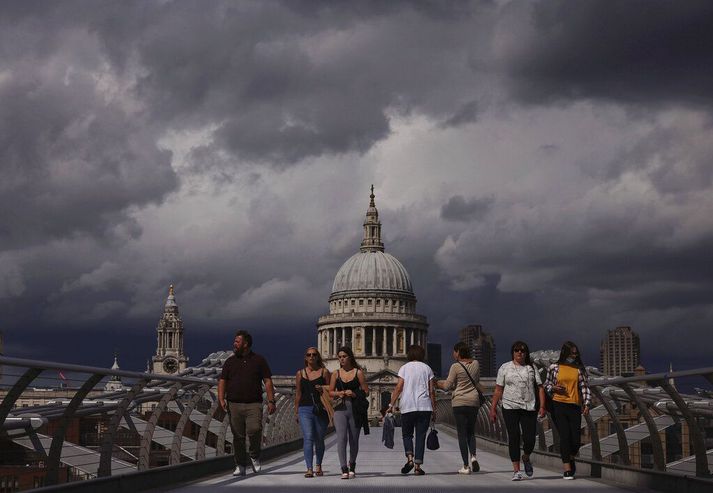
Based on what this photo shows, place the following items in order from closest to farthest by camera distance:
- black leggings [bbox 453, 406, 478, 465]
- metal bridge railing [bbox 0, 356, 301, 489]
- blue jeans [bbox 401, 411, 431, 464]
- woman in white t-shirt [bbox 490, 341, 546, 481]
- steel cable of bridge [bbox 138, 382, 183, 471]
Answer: metal bridge railing [bbox 0, 356, 301, 489]
steel cable of bridge [bbox 138, 382, 183, 471]
woman in white t-shirt [bbox 490, 341, 546, 481]
blue jeans [bbox 401, 411, 431, 464]
black leggings [bbox 453, 406, 478, 465]

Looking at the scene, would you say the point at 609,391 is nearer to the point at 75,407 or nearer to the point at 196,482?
the point at 196,482

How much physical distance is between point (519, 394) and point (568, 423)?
84 cm

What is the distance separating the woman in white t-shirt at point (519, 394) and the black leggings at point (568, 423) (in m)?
0.35

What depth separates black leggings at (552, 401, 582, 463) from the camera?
1741 cm

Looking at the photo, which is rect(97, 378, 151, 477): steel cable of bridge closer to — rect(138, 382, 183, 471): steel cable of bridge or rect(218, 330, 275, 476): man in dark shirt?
rect(138, 382, 183, 471): steel cable of bridge

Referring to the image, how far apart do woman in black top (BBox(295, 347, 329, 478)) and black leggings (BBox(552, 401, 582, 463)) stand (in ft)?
11.9

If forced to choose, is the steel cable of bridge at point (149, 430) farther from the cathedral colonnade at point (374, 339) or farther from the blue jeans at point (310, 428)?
the cathedral colonnade at point (374, 339)

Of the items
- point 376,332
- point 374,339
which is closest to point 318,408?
point 374,339

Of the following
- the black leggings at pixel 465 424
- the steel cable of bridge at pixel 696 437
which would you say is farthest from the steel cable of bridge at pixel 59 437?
the black leggings at pixel 465 424

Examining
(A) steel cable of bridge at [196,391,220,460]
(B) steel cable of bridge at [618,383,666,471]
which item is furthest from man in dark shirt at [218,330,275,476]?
(B) steel cable of bridge at [618,383,666,471]

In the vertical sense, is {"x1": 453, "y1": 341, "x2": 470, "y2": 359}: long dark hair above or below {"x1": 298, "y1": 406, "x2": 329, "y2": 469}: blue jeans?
above

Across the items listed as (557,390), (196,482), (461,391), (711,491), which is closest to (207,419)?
(196,482)

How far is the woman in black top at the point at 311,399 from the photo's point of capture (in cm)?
1892

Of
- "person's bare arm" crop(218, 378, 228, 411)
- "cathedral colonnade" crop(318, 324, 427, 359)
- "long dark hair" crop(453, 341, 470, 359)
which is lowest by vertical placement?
"person's bare arm" crop(218, 378, 228, 411)
